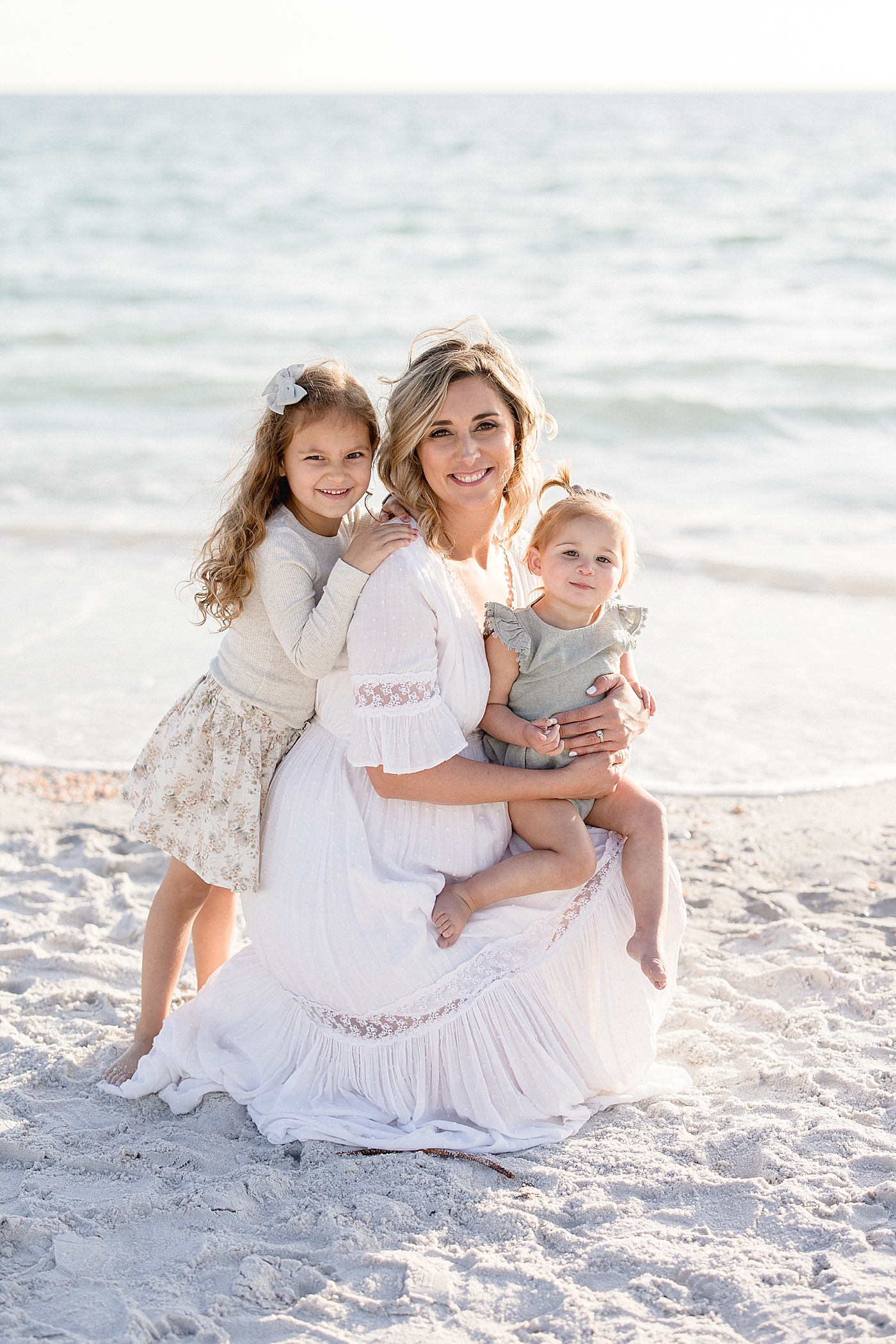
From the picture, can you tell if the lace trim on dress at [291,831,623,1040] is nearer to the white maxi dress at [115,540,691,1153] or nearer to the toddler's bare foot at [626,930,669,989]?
the white maxi dress at [115,540,691,1153]

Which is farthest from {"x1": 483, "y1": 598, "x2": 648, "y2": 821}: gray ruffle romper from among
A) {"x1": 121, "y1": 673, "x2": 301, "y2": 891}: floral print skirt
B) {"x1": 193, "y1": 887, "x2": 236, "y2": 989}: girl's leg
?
{"x1": 193, "y1": 887, "x2": 236, "y2": 989}: girl's leg

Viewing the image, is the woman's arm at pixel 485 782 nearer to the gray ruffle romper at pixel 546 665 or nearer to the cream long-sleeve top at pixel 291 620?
the gray ruffle romper at pixel 546 665

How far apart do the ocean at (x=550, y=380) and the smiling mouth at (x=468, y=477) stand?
488mm

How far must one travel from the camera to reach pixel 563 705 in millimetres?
2891

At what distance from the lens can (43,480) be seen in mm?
9516

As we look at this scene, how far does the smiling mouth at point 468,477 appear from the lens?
2.88 m

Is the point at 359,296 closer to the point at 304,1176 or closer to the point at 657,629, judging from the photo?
the point at 657,629

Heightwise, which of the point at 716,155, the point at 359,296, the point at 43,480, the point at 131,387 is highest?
the point at 716,155

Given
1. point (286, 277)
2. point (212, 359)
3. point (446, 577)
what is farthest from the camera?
point (286, 277)

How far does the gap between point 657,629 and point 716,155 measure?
30456 millimetres

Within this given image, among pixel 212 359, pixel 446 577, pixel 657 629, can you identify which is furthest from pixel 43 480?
pixel 446 577

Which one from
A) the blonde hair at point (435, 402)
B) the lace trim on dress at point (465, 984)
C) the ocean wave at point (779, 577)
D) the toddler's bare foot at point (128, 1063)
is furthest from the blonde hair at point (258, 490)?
the ocean wave at point (779, 577)

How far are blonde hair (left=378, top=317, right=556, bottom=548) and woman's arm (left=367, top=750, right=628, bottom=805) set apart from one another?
1.76 feet

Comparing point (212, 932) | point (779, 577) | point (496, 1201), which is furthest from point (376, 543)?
point (779, 577)
